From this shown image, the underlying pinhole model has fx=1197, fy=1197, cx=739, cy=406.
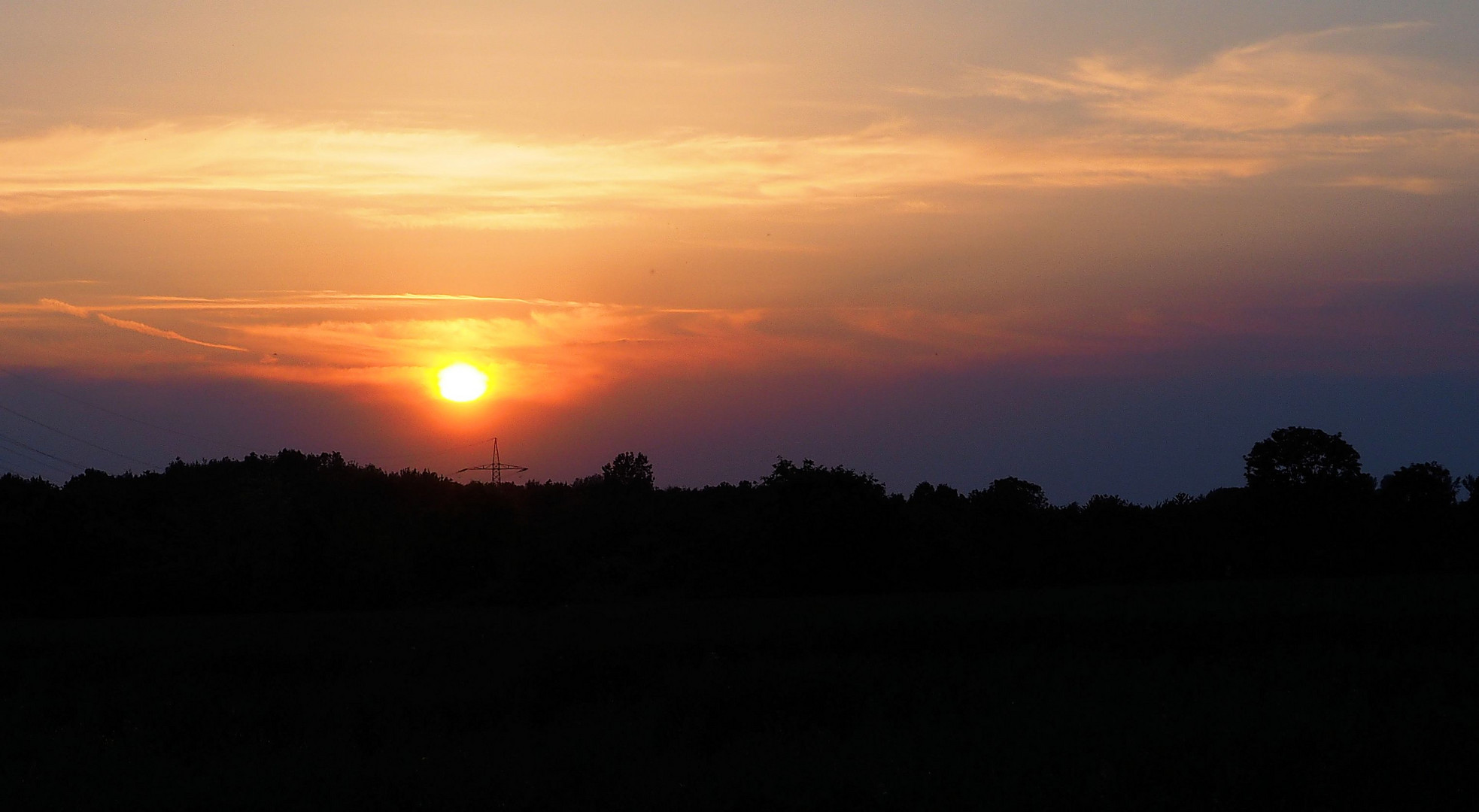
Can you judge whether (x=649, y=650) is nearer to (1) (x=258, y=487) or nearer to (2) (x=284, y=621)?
(2) (x=284, y=621)

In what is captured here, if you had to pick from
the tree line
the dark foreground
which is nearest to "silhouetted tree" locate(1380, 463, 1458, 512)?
the tree line

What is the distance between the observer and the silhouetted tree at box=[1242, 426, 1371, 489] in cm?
4656

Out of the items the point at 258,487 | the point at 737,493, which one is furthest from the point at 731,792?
the point at 258,487

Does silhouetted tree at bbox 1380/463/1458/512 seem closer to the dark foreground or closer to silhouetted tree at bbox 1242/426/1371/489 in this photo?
silhouetted tree at bbox 1242/426/1371/489

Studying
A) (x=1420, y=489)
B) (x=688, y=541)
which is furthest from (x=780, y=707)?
(x=1420, y=489)

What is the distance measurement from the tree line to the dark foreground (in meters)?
11.8

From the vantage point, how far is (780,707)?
18578 millimetres

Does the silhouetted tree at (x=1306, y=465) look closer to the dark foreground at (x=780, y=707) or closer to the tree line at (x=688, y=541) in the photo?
the tree line at (x=688, y=541)

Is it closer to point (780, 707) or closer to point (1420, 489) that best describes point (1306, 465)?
point (1420, 489)

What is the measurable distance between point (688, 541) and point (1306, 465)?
2431 cm

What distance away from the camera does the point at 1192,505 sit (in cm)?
5066

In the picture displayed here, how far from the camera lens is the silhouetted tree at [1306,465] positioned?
4656cm

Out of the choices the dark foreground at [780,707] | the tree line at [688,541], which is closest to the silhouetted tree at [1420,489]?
the tree line at [688,541]

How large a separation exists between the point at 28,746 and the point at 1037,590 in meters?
25.6
